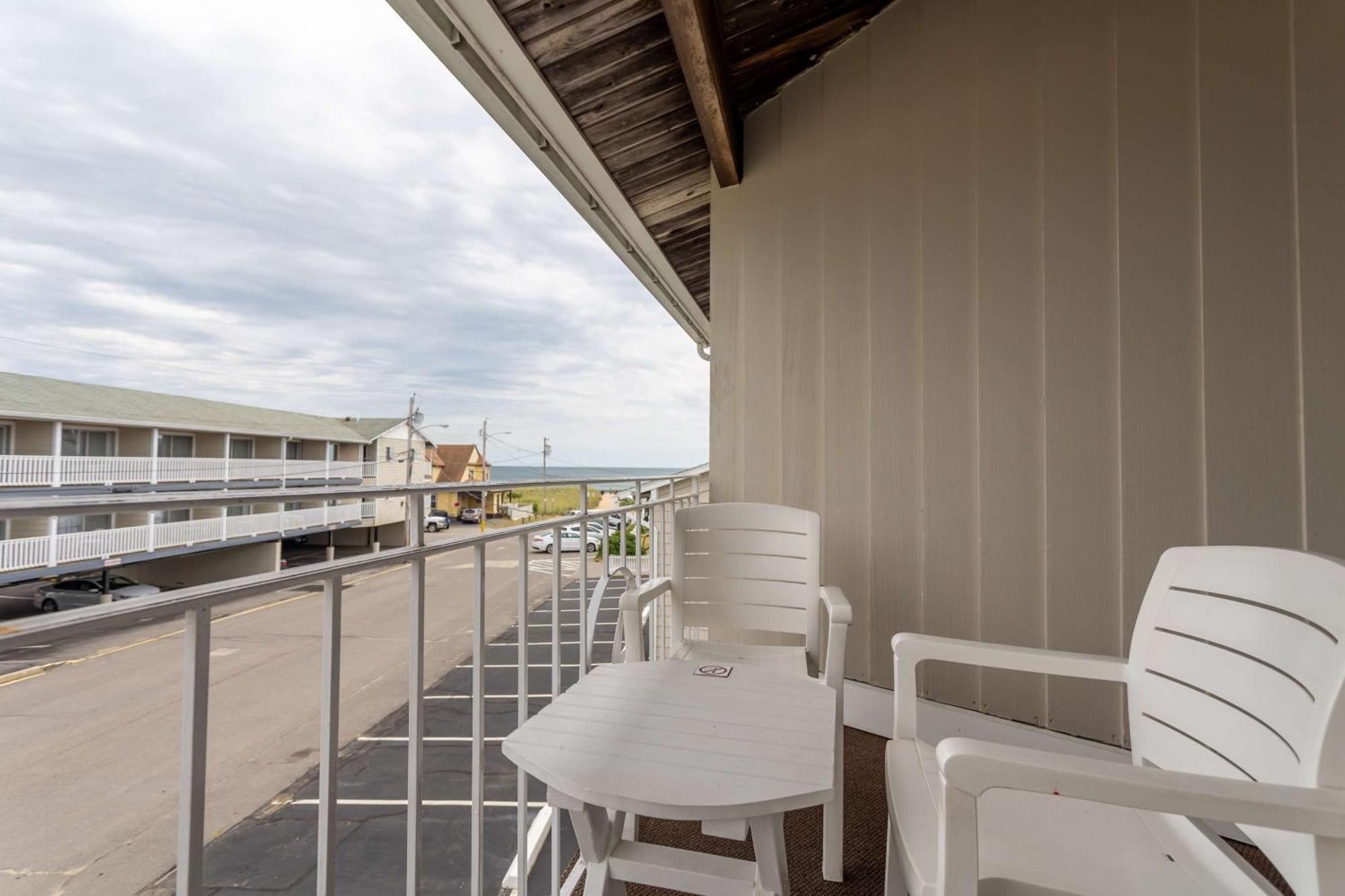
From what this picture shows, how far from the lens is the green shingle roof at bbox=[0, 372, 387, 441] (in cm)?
670

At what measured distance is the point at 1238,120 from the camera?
1787 mm

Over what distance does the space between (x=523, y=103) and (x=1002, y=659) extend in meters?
2.41

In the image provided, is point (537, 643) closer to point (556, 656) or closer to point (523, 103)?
point (556, 656)

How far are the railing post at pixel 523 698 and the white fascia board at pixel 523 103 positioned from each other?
159 centimetres

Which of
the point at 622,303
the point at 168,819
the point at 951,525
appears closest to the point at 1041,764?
the point at 168,819

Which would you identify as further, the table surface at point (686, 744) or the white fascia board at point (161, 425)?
the white fascia board at point (161, 425)

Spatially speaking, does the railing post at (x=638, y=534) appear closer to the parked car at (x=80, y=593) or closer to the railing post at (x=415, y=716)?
the railing post at (x=415, y=716)

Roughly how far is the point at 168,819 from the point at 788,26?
3071mm

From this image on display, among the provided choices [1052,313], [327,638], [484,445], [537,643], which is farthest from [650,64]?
[484,445]

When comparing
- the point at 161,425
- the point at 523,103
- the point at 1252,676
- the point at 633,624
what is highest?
the point at 523,103

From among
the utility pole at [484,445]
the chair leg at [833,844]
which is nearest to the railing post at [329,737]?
the chair leg at [833,844]

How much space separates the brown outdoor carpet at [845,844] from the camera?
5.43ft

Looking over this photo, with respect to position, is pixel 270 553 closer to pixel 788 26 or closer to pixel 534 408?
pixel 788 26

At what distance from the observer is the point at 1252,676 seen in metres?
0.97
